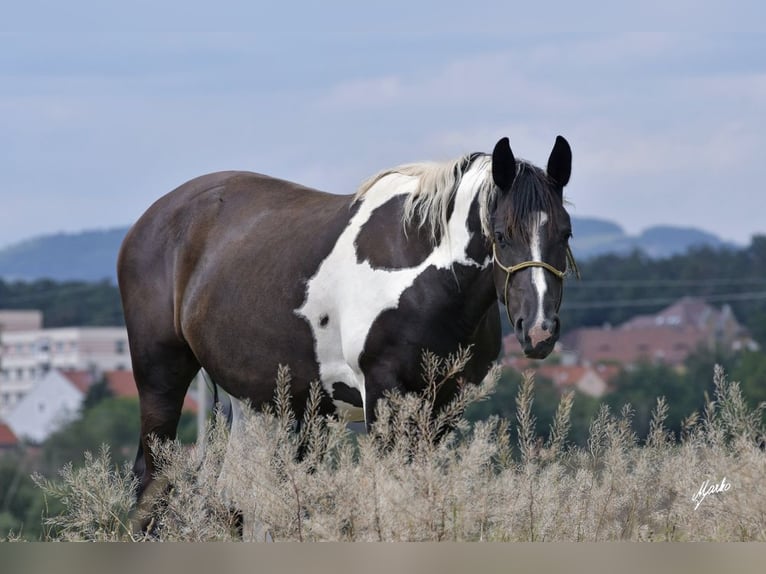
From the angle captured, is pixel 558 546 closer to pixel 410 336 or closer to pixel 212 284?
pixel 410 336

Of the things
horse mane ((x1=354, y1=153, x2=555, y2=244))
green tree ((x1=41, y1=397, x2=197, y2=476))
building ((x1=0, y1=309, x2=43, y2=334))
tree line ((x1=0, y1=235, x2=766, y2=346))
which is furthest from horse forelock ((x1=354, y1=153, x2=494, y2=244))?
building ((x1=0, y1=309, x2=43, y2=334))

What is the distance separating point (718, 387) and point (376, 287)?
1659 mm

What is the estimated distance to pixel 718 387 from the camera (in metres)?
6.60

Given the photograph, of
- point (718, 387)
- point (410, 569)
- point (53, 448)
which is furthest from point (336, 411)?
point (53, 448)

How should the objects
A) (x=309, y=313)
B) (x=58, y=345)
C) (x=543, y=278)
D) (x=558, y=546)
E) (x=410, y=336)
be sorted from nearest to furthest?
(x=558, y=546)
(x=543, y=278)
(x=410, y=336)
(x=309, y=313)
(x=58, y=345)

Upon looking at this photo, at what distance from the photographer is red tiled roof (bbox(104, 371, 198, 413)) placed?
383ft

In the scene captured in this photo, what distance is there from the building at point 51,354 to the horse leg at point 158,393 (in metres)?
135

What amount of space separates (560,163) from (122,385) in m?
119

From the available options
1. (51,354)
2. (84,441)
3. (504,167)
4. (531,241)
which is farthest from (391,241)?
(51,354)

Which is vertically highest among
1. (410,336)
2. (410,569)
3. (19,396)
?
(410,336)

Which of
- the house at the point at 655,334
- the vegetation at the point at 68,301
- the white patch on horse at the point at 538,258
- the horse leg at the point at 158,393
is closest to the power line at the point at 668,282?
the house at the point at 655,334

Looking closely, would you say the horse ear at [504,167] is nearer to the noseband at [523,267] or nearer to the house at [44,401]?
the noseband at [523,267]

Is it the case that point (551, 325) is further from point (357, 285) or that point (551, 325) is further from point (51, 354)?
point (51, 354)
